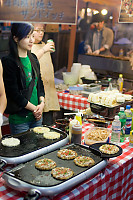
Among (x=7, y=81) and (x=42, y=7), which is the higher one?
(x=42, y=7)

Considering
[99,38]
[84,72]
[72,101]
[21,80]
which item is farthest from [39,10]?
[99,38]

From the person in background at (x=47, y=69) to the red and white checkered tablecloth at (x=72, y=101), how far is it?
0.21 m

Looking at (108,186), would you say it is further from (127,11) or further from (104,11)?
(104,11)

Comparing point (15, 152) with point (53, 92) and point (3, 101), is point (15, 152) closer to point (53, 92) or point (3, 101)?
→ point (3, 101)

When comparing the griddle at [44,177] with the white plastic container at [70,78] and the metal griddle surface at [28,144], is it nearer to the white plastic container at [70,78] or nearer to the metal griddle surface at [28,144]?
the metal griddle surface at [28,144]

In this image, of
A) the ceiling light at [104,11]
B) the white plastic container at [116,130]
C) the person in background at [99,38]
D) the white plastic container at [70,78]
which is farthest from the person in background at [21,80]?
the ceiling light at [104,11]

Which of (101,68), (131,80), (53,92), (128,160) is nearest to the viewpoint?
(128,160)

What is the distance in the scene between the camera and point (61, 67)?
263 inches

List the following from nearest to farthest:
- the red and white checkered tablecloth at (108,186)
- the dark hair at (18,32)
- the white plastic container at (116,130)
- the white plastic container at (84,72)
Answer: the red and white checkered tablecloth at (108,186), the white plastic container at (116,130), the dark hair at (18,32), the white plastic container at (84,72)

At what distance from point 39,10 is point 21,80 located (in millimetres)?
711

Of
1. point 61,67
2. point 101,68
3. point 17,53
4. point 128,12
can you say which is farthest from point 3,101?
point 61,67

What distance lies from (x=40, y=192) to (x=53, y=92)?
2.72 m

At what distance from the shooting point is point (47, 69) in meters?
4.07

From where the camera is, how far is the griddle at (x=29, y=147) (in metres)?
1.96
